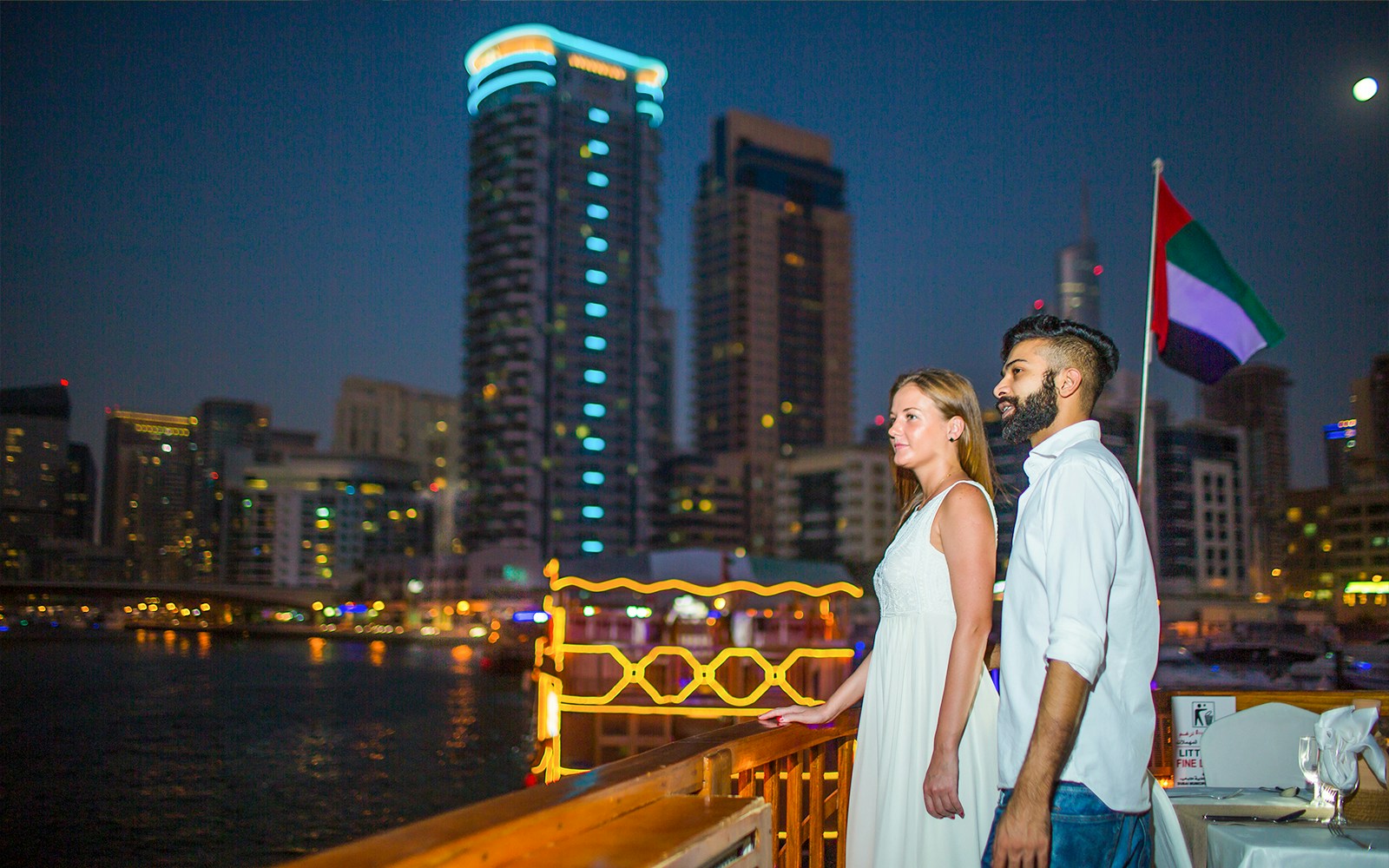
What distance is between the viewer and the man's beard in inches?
92.9

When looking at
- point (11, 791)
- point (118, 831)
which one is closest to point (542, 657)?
point (118, 831)

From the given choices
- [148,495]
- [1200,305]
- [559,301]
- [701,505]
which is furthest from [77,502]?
[701,505]

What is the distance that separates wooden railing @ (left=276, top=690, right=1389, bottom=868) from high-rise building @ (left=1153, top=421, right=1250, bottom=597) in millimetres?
107060

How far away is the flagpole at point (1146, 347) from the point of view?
21.8 feet

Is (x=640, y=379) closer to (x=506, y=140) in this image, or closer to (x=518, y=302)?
(x=518, y=302)

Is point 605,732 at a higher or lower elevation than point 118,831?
higher

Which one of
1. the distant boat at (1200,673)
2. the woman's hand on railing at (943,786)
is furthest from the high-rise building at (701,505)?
the woman's hand on railing at (943,786)

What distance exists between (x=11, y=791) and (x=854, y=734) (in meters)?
30.7

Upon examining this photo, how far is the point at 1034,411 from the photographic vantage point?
2.38 m

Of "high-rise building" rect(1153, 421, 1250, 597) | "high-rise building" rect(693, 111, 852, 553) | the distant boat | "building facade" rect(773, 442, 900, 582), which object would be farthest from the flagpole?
"high-rise building" rect(693, 111, 852, 553)

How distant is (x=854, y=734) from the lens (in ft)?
12.1

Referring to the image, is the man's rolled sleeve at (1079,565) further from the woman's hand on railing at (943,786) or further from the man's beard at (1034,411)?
the woman's hand on railing at (943,786)

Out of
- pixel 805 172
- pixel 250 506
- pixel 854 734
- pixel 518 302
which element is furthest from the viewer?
pixel 805 172

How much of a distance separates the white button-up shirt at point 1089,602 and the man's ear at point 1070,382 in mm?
190
